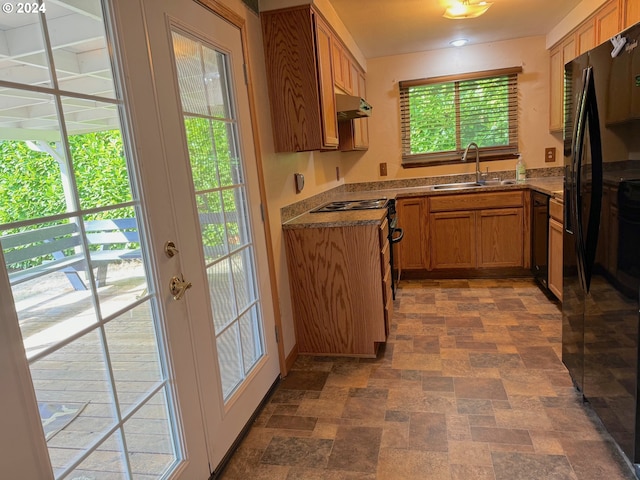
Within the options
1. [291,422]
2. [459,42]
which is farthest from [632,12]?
[291,422]

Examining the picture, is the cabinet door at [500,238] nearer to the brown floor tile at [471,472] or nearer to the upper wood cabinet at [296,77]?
the upper wood cabinet at [296,77]

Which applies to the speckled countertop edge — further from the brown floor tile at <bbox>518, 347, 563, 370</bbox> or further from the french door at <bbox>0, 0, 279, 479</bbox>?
the brown floor tile at <bbox>518, 347, 563, 370</bbox>

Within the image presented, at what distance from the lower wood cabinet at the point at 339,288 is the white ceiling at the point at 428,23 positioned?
1.66 m

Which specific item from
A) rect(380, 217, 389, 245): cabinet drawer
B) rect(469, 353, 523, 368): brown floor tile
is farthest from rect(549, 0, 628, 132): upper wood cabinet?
rect(469, 353, 523, 368): brown floor tile

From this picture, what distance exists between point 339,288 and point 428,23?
2422 millimetres

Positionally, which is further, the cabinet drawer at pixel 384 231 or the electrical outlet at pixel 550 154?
the electrical outlet at pixel 550 154

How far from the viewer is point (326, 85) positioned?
2.69 meters

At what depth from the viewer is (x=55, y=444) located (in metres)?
1.02

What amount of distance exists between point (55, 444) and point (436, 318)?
9.03 feet

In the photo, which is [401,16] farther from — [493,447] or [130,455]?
[130,455]

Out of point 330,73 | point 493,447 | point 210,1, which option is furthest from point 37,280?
point 330,73

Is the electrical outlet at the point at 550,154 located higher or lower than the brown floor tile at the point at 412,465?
higher

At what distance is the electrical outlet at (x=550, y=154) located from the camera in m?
4.37

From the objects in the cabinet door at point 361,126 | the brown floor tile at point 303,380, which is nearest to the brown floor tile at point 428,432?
the brown floor tile at point 303,380
